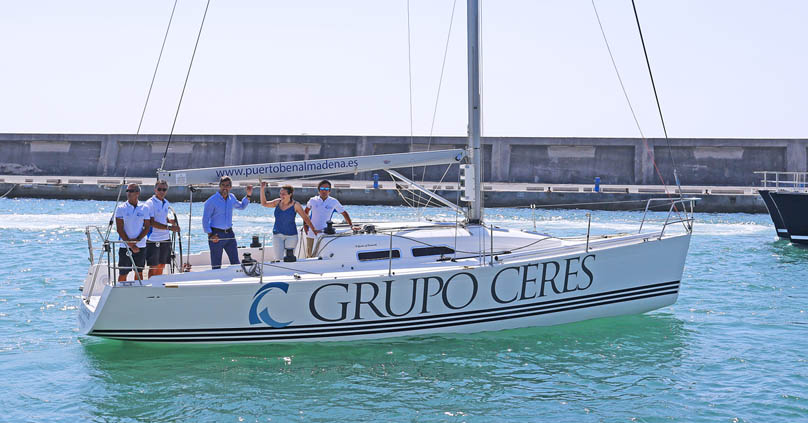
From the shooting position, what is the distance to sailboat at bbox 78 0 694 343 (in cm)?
920

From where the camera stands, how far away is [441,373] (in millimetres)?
9117

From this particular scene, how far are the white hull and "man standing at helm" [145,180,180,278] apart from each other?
0.74 m

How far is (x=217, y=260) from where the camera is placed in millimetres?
10375

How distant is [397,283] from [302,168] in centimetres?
231

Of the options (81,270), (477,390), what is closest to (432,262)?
(477,390)

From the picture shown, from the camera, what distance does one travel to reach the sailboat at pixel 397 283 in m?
9.20

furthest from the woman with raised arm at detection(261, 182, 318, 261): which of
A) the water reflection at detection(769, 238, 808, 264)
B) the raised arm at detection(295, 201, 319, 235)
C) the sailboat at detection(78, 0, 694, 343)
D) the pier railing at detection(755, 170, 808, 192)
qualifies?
the pier railing at detection(755, 170, 808, 192)

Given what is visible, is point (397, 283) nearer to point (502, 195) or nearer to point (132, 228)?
point (132, 228)

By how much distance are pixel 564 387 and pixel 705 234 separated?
798 inches

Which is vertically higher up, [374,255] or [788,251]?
[374,255]

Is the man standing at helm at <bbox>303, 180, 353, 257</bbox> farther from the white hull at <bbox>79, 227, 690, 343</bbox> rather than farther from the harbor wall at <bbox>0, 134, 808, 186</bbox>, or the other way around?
the harbor wall at <bbox>0, 134, 808, 186</bbox>

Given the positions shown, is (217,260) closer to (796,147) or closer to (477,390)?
(477,390)

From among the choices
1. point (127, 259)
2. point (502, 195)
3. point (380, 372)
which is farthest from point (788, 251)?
point (127, 259)

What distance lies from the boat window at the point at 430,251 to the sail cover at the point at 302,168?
52.7 inches
